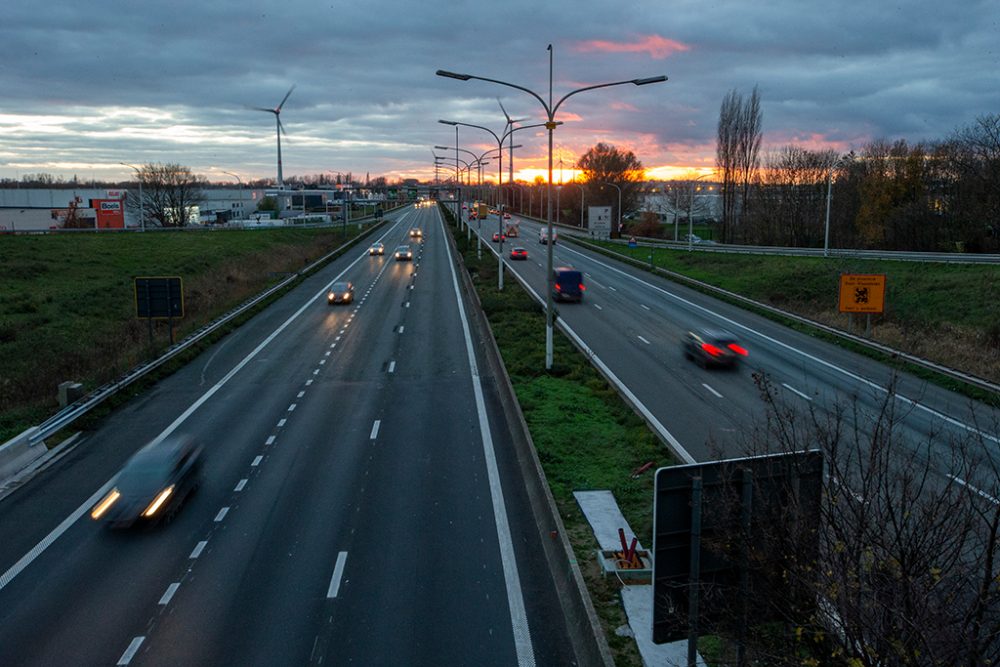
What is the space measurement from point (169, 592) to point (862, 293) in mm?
33112

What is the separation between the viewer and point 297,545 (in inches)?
556

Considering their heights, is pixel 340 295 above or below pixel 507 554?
above

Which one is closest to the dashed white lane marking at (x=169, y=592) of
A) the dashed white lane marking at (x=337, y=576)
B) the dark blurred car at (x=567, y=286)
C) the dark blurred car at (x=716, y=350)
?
the dashed white lane marking at (x=337, y=576)

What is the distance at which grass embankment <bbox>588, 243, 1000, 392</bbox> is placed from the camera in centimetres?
3497

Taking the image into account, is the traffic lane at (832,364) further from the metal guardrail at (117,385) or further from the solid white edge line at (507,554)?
the metal guardrail at (117,385)

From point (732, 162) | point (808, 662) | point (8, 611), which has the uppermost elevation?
point (732, 162)

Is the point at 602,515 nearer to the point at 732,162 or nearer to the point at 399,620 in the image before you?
the point at 399,620

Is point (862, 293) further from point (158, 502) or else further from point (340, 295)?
point (158, 502)

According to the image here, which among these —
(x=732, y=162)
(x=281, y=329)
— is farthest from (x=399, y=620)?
(x=732, y=162)

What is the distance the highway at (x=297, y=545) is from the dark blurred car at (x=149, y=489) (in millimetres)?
319

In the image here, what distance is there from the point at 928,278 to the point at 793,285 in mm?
8316

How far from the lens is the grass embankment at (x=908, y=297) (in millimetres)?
34969

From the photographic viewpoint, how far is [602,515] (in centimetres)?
1490

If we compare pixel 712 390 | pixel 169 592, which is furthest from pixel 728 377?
pixel 169 592
